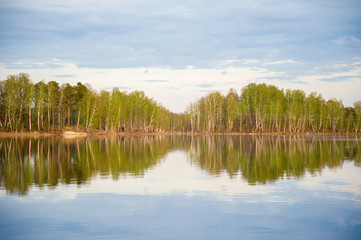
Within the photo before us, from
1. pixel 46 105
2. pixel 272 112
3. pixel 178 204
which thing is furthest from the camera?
pixel 272 112

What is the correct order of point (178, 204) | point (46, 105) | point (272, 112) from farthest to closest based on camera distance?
point (272, 112), point (46, 105), point (178, 204)

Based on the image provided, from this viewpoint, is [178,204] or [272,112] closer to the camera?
[178,204]

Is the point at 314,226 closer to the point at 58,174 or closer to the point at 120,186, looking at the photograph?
the point at 120,186

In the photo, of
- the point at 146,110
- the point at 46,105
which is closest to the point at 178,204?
the point at 46,105

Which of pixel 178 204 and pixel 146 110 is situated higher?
pixel 146 110

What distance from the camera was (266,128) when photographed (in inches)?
4707

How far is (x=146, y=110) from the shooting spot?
4592 inches

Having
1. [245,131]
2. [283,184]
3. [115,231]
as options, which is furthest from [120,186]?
[245,131]

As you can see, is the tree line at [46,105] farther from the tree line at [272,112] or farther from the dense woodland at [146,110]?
the tree line at [272,112]

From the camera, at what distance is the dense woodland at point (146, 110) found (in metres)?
86.3

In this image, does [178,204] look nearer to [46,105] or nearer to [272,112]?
[46,105]

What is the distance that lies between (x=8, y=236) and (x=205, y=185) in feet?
31.8

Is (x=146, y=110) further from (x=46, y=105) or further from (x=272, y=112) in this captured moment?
(x=272, y=112)

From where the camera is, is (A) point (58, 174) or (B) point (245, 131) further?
(B) point (245, 131)
